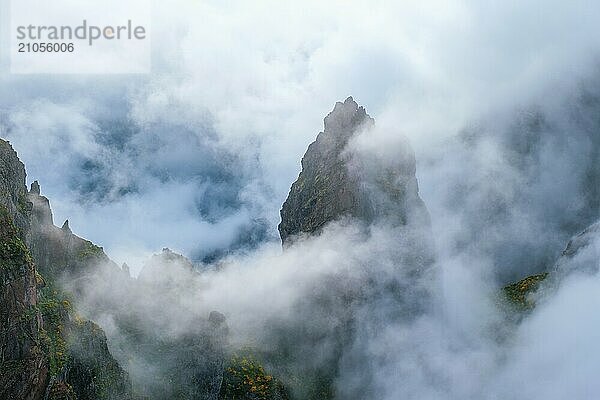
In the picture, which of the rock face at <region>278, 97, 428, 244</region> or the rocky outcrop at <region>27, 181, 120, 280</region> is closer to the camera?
the rocky outcrop at <region>27, 181, 120, 280</region>

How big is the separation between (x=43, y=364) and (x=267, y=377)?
64.9m

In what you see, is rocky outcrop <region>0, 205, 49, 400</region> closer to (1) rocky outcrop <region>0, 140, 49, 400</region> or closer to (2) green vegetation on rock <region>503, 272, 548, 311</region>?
(1) rocky outcrop <region>0, 140, 49, 400</region>

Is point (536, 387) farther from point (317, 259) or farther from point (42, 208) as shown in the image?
point (42, 208)

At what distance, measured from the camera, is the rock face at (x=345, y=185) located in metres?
169

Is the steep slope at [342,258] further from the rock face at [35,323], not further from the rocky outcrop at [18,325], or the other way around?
the rocky outcrop at [18,325]

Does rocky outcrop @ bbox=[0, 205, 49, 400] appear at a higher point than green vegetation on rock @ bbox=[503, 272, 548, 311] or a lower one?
lower

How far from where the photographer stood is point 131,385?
318 ft

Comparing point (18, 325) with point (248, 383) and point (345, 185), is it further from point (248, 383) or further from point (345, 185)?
point (345, 185)

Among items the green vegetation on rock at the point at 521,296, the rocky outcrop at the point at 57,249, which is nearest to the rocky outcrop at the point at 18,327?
the rocky outcrop at the point at 57,249

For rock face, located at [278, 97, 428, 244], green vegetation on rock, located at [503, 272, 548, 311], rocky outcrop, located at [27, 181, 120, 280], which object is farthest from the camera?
green vegetation on rock, located at [503, 272, 548, 311]

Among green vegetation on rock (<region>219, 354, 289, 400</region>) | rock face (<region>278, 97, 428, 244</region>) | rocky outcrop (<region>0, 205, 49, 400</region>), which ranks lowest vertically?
rocky outcrop (<region>0, 205, 49, 400</region>)

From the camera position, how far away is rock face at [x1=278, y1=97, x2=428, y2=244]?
553ft

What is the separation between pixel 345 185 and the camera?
168 m

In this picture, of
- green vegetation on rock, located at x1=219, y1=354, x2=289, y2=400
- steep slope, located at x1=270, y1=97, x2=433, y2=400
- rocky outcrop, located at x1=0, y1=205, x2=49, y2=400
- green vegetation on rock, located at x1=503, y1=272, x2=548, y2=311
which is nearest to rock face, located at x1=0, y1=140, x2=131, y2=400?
rocky outcrop, located at x1=0, y1=205, x2=49, y2=400
